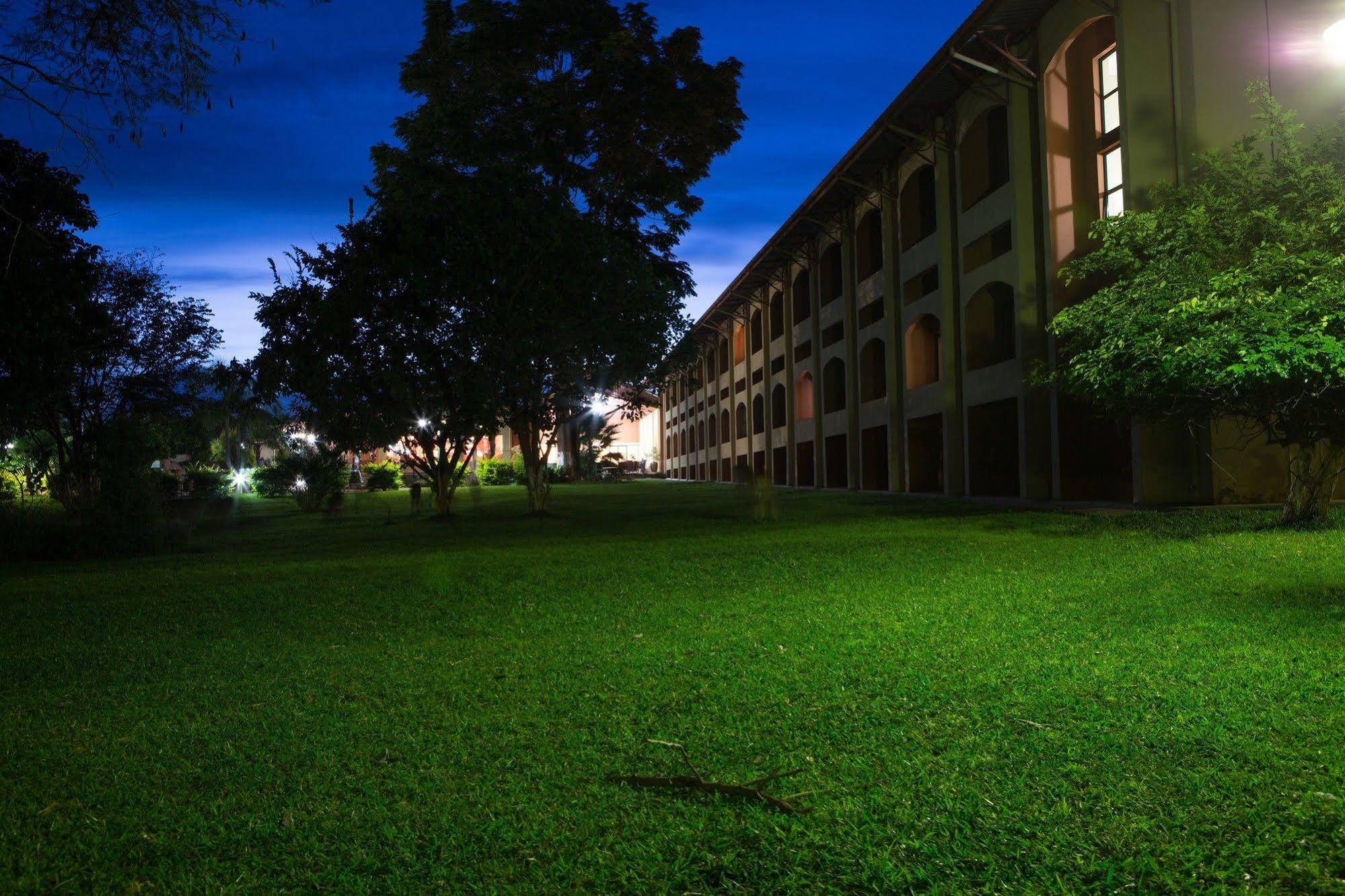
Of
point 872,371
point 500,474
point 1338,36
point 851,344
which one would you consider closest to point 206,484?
point 500,474

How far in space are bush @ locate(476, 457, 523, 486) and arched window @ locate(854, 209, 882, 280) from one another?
34297mm

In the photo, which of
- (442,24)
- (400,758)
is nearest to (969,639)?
(400,758)

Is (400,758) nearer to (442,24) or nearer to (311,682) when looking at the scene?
(311,682)

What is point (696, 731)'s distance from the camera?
4188mm

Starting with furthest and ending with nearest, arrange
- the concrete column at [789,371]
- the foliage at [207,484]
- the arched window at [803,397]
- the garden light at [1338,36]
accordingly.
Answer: the arched window at [803,397], the concrete column at [789,371], the foliage at [207,484], the garden light at [1338,36]

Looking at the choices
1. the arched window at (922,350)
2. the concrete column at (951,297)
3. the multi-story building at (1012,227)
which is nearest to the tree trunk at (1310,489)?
the multi-story building at (1012,227)

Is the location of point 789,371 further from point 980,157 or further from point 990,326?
point 980,157

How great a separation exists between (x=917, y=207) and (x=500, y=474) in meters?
42.2

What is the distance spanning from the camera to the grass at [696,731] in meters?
2.88

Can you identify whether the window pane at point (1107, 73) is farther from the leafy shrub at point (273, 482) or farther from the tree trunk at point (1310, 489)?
the leafy shrub at point (273, 482)

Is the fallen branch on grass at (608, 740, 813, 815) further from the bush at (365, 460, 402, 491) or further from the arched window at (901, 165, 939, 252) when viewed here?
the bush at (365, 460, 402, 491)

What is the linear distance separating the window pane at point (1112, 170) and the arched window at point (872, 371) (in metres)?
12.2

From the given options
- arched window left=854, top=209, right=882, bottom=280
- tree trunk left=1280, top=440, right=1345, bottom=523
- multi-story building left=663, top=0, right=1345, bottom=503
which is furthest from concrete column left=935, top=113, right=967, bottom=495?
tree trunk left=1280, top=440, right=1345, bottom=523

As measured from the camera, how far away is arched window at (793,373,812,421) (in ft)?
136
